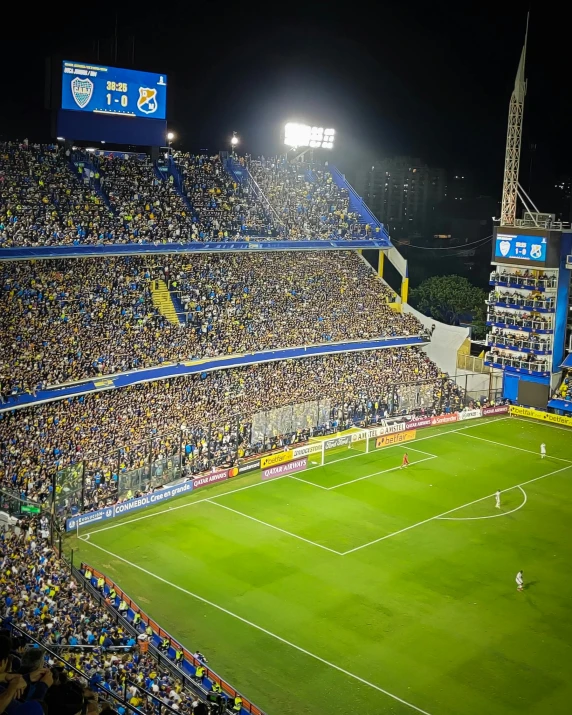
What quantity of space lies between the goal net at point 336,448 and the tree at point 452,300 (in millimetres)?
24294

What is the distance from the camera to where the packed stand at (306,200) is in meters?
57.1

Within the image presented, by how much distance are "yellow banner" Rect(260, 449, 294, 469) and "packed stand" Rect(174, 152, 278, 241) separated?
585 inches

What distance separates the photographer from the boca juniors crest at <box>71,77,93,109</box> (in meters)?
47.8

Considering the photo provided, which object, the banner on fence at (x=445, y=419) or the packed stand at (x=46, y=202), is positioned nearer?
the packed stand at (x=46, y=202)

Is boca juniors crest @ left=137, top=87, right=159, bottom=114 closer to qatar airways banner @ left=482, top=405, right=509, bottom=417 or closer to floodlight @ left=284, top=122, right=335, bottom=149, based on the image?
floodlight @ left=284, top=122, right=335, bottom=149

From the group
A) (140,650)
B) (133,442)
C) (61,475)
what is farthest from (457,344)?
(140,650)

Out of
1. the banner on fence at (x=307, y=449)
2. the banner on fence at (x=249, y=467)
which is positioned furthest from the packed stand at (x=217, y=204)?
the banner on fence at (x=249, y=467)

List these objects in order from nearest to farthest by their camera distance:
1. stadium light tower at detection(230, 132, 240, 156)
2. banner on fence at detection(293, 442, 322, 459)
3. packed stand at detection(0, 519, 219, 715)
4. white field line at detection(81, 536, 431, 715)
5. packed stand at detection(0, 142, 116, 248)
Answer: packed stand at detection(0, 519, 219, 715), white field line at detection(81, 536, 431, 715), banner on fence at detection(293, 442, 322, 459), packed stand at detection(0, 142, 116, 248), stadium light tower at detection(230, 132, 240, 156)

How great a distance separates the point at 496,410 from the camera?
5453 centimetres

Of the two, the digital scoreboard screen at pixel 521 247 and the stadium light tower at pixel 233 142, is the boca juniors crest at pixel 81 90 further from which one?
the digital scoreboard screen at pixel 521 247

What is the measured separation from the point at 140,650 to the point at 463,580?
13.0 m

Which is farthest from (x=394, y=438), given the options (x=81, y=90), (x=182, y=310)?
(x=81, y=90)

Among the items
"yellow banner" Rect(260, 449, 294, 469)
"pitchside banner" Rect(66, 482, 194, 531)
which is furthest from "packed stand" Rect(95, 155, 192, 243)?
"pitchside banner" Rect(66, 482, 194, 531)

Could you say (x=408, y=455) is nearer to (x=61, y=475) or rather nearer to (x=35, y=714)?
(x=61, y=475)
